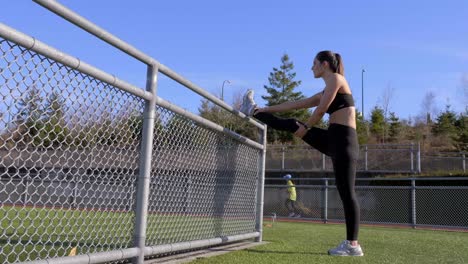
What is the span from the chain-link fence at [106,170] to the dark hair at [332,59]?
101 cm

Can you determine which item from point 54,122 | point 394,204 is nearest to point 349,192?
point 54,122

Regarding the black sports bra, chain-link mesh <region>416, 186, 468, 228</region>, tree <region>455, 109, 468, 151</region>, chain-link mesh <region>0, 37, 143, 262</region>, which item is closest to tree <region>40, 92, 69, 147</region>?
chain-link mesh <region>0, 37, 143, 262</region>

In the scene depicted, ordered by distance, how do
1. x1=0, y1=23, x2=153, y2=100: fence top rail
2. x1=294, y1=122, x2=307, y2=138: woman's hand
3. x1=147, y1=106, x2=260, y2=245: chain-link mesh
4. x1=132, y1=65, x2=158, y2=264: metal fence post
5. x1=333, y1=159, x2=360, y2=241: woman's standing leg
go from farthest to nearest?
x1=294, y1=122, x2=307, y2=138: woman's hand, x1=333, y1=159, x2=360, y2=241: woman's standing leg, x1=147, y1=106, x2=260, y2=245: chain-link mesh, x1=132, y1=65, x2=158, y2=264: metal fence post, x1=0, y1=23, x2=153, y2=100: fence top rail

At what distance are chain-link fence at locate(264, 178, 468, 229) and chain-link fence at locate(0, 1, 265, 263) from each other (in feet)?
36.2

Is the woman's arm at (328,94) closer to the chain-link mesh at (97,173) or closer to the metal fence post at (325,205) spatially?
the chain-link mesh at (97,173)

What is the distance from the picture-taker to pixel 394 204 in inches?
603

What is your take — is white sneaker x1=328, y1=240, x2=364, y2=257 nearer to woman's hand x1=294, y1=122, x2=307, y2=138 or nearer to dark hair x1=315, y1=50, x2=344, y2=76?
woman's hand x1=294, y1=122, x2=307, y2=138

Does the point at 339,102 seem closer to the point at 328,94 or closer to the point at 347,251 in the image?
the point at 328,94

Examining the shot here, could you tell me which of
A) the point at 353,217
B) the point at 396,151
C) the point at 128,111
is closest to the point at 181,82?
the point at 128,111

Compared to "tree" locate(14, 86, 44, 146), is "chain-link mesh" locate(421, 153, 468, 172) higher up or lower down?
higher up

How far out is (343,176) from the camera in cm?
437

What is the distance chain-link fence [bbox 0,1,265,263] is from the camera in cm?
238

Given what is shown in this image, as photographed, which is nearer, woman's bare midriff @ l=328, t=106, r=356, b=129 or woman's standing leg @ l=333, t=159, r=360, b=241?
woman's standing leg @ l=333, t=159, r=360, b=241

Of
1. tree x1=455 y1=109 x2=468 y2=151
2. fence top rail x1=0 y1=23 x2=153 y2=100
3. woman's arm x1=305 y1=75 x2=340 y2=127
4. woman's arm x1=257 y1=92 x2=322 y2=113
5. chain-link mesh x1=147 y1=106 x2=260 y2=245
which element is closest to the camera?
fence top rail x1=0 y1=23 x2=153 y2=100
